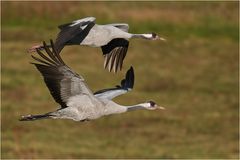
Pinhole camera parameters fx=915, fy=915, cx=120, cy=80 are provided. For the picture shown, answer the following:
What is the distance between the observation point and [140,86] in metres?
26.6

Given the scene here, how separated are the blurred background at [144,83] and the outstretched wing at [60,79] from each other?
8117mm

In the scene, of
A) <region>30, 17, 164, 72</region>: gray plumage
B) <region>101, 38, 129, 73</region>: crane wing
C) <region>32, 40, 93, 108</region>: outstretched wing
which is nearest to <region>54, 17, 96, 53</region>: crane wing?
<region>30, 17, 164, 72</region>: gray plumage

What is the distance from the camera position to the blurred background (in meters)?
20.8

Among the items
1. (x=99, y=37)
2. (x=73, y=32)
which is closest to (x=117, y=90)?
(x=99, y=37)

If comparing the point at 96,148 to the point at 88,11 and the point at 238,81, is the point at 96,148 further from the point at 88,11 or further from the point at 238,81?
the point at 88,11

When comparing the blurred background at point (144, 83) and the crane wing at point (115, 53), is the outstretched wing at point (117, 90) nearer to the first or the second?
the crane wing at point (115, 53)

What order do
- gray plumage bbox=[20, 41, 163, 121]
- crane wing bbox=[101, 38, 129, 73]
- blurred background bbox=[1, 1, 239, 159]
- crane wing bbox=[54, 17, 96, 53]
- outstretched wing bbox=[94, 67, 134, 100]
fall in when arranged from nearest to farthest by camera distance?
gray plumage bbox=[20, 41, 163, 121], crane wing bbox=[54, 17, 96, 53], outstretched wing bbox=[94, 67, 134, 100], crane wing bbox=[101, 38, 129, 73], blurred background bbox=[1, 1, 239, 159]

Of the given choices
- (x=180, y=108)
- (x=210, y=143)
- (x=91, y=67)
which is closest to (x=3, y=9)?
(x=91, y=67)

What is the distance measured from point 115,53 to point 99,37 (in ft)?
2.92

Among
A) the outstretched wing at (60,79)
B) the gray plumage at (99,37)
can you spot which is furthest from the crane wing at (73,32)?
the outstretched wing at (60,79)

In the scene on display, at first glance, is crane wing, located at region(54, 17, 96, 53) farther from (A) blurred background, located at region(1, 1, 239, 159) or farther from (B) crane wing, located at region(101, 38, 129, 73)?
(A) blurred background, located at region(1, 1, 239, 159)

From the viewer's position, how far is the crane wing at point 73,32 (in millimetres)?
10842

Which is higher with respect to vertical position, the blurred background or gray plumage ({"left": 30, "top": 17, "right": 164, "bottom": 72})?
gray plumage ({"left": 30, "top": 17, "right": 164, "bottom": 72})

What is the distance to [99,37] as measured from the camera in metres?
11.3
